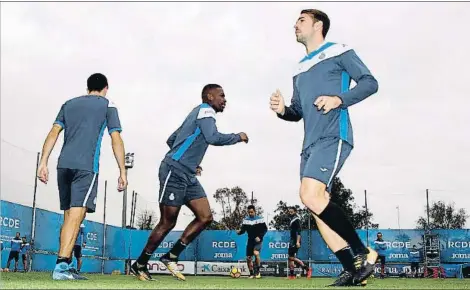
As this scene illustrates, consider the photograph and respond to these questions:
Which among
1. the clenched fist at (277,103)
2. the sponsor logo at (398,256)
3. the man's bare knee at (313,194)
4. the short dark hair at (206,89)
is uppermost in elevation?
the short dark hair at (206,89)

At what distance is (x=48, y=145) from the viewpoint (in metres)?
6.06

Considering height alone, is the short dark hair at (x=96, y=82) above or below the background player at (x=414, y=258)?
above

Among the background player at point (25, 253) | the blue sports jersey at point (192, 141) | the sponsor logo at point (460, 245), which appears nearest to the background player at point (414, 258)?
the sponsor logo at point (460, 245)

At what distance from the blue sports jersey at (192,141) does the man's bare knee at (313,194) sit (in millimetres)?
2525

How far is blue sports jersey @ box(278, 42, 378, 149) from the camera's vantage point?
4.68 meters

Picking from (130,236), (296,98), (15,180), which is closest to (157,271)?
(130,236)

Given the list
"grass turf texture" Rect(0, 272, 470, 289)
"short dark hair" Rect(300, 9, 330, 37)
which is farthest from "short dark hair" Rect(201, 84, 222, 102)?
"short dark hair" Rect(300, 9, 330, 37)

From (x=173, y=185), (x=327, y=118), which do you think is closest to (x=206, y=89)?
(x=173, y=185)

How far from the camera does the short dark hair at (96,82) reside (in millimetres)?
6320

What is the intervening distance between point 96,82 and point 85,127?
0.54 meters

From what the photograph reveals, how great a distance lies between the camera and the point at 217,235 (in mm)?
21656

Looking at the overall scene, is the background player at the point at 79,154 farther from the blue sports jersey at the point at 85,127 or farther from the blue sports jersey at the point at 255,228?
the blue sports jersey at the point at 255,228

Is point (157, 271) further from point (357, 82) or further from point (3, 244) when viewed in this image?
point (357, 82)

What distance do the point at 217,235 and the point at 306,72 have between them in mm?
17031
